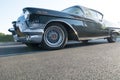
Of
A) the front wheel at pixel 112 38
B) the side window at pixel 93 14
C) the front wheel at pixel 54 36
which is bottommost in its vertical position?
the front wheel at pixel 112 38

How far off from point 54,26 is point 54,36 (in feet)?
1.02

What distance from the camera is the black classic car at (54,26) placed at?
552cm

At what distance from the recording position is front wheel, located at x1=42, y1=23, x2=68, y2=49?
5.86 metres

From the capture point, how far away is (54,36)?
6090 millimetres

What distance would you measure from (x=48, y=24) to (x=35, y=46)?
1262mm

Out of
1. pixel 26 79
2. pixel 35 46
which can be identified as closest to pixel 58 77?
pixel 26 79

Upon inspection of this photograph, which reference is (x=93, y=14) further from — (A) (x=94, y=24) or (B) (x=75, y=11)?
(B) (x=75, y=11)

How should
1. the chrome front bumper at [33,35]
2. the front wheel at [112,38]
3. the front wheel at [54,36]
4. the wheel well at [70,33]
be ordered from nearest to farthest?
the chrome front bumper at [33,35]
the front wheel at [54,36]
the wheel well at [70,33]
the front wheel at [112,38]

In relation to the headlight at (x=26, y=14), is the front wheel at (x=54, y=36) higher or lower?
lower

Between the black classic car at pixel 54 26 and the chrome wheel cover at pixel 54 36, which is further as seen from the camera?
the chrome wheel cover at pixel 54 36

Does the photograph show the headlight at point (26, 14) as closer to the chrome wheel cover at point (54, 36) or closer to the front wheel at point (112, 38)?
the chrome wheel cover at point (54, 36)

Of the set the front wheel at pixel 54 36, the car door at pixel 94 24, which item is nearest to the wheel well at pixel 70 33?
the front wheel at pixel 54 36

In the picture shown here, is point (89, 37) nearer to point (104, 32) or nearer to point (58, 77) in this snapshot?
point (104, 32)

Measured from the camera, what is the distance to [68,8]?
7270mm
